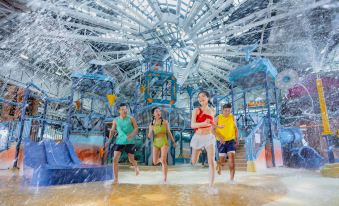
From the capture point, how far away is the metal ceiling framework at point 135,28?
622 inches

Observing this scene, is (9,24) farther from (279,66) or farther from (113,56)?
(279,66)

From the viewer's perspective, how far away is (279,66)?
2242cm

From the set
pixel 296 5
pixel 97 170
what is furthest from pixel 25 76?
pixel 296 5

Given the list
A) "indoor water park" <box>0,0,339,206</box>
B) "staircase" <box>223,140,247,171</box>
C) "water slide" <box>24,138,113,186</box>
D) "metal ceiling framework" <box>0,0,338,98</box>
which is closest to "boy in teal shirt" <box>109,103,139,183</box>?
"indoor water park" <box>0,0,339,206</box>

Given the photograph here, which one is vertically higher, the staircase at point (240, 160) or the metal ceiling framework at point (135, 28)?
the metal ceiling framework at point (135, 28)

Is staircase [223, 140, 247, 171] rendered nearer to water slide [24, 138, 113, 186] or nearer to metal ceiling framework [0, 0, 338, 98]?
water slide [24, 138, 113, 186]

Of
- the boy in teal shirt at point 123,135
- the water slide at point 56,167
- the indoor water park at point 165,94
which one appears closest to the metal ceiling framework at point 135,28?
the indoor water park at point 165,94

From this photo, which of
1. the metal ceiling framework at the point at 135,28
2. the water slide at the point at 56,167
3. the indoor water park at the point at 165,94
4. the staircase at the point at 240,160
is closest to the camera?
the water slide at the point at 56,167

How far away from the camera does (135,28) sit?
62.7 ft

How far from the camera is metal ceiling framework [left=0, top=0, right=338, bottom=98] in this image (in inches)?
622

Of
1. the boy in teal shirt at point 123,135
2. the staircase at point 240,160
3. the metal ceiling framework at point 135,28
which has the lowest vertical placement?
the staircase at point 240,160

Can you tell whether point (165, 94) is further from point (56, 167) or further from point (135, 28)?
point (56, 167)

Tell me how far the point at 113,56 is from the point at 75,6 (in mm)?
9362

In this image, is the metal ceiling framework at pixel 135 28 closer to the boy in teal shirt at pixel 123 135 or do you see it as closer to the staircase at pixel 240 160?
the staircase at pixel 240 160
